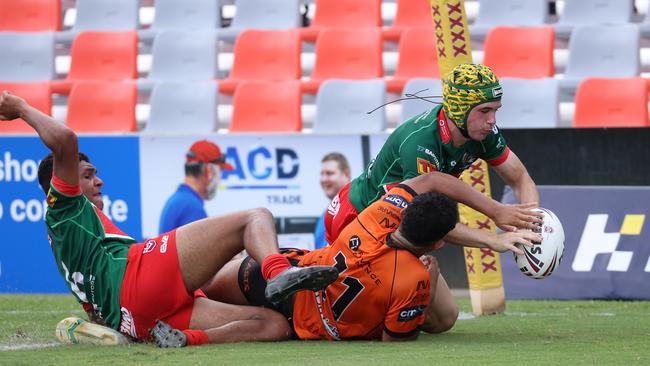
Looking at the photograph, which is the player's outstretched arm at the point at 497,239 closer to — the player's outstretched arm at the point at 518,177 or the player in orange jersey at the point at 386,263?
the player in orange jersey at the point at 386,263

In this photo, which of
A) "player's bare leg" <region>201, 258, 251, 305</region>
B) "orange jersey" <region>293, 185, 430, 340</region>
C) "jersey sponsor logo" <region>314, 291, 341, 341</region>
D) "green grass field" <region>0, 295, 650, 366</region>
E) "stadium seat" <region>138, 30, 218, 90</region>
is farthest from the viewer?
"stadium seat" <region>138, 30, 218, 90</region>

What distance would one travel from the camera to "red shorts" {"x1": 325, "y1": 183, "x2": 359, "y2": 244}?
784 cm

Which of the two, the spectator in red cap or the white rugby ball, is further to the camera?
the spectator in red cap

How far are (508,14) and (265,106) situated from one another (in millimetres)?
3209

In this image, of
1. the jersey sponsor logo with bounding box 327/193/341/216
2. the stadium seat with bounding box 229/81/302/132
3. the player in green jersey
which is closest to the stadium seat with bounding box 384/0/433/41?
the stadium seat with bounding box 229/81/302/132

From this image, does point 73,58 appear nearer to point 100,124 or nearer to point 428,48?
point 100,124

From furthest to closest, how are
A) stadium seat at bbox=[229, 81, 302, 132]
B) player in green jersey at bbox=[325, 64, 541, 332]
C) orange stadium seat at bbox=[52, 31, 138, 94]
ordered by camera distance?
orange stadium seat at bbox=[52, 31, 138, 94]
stadium seat at bbox=[229, 81, 302, 132]
player in green jersey at bbox=[325, 64, 541, 332]

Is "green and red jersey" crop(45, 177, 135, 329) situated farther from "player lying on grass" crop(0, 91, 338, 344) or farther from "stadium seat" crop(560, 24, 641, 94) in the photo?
"stadium seat" crop(560, 24, 641, 94)

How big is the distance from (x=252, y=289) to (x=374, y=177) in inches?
41.7

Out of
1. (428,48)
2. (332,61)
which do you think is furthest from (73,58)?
(428,48)

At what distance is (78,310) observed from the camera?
1028 cm

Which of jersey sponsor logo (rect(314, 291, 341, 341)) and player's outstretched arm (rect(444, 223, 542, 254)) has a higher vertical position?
player's outstretched arm (rect(444, 223, 542, 254))

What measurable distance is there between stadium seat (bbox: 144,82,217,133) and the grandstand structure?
0.05 feet

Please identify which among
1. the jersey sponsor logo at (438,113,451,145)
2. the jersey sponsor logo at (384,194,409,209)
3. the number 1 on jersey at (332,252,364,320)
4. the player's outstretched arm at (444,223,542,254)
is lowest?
the number 1 on jersey at (332,252,364,320)
